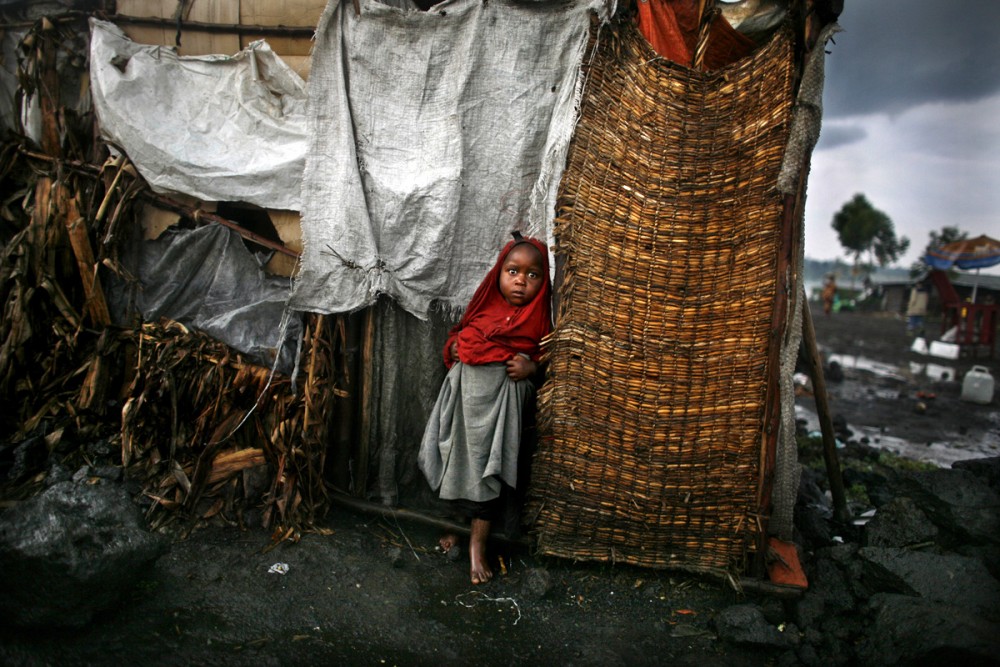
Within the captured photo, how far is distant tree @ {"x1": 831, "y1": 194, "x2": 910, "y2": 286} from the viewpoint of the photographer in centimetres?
4375

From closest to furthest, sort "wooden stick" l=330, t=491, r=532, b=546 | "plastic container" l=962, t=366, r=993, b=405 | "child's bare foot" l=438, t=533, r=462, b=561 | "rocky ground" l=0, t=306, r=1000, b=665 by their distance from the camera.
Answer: "rocky ground" l=0, t=306, r=1000, b=665 → "child's bare foot" l=438, t=533, r=462, b=561 → "wooden stick" l=330, t=491, r=532, b=546 → "plastic container" l=962, t=366, r=993, b=405

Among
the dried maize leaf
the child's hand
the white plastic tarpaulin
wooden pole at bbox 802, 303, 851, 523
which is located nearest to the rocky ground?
wooden pole at bbox 802, 303, 851, 523

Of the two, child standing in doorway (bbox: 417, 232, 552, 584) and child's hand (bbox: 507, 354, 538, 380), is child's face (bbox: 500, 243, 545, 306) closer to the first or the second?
child standing in doorway (bbox: 417, 232, 552, 584)

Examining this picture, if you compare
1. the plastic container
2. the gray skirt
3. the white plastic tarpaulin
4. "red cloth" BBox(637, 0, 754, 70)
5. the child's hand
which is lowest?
the plastic container

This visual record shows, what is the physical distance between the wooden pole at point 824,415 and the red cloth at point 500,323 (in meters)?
1.44

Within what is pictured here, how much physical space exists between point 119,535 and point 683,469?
2.53 m

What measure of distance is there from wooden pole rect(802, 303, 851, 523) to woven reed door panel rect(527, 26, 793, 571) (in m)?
0.75

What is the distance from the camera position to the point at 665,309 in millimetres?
2883

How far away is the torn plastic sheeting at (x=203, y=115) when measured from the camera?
11.2 ft

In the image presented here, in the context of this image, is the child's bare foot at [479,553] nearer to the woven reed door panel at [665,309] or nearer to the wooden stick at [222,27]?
the woven reed door panel at [665,309]

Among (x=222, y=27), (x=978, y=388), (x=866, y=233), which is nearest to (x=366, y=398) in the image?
(x=222, y=27)

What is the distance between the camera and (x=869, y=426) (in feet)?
22.9

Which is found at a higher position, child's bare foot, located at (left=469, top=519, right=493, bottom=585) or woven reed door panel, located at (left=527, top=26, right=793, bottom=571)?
woven reed door panel, located at (left=527, top=26, right=793, bottom=571)

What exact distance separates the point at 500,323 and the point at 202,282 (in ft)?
6.38
